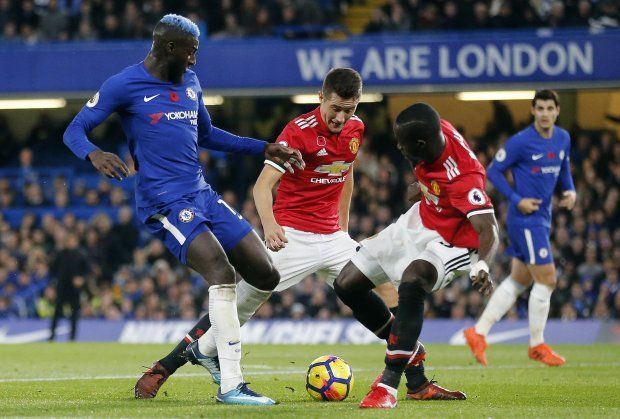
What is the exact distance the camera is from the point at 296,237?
8289 mm

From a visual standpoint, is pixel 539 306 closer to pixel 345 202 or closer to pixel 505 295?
pixel 505 295

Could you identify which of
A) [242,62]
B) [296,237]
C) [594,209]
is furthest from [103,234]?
[296,237]

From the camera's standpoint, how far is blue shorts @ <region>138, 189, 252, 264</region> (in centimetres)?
690

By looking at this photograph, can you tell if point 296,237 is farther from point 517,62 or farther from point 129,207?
point 129,207

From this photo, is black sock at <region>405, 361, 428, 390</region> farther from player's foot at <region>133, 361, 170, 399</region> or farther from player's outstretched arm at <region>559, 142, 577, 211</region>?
player's outstretched arm at <region>559, 142, 577, 211</region>

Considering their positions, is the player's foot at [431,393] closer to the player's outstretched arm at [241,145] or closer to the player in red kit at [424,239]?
the player in red kit at [424,239]

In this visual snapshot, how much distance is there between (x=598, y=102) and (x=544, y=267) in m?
12.9

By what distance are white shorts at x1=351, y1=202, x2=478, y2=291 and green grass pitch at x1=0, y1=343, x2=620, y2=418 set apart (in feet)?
2.64

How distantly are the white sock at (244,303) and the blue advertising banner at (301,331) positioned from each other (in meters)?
9.85

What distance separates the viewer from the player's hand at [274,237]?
23.4 feet

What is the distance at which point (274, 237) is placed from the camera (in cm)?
716

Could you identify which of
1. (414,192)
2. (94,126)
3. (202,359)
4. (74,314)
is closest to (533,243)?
(414,192)

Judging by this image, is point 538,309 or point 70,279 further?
point 70,279

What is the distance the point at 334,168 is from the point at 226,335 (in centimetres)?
193
